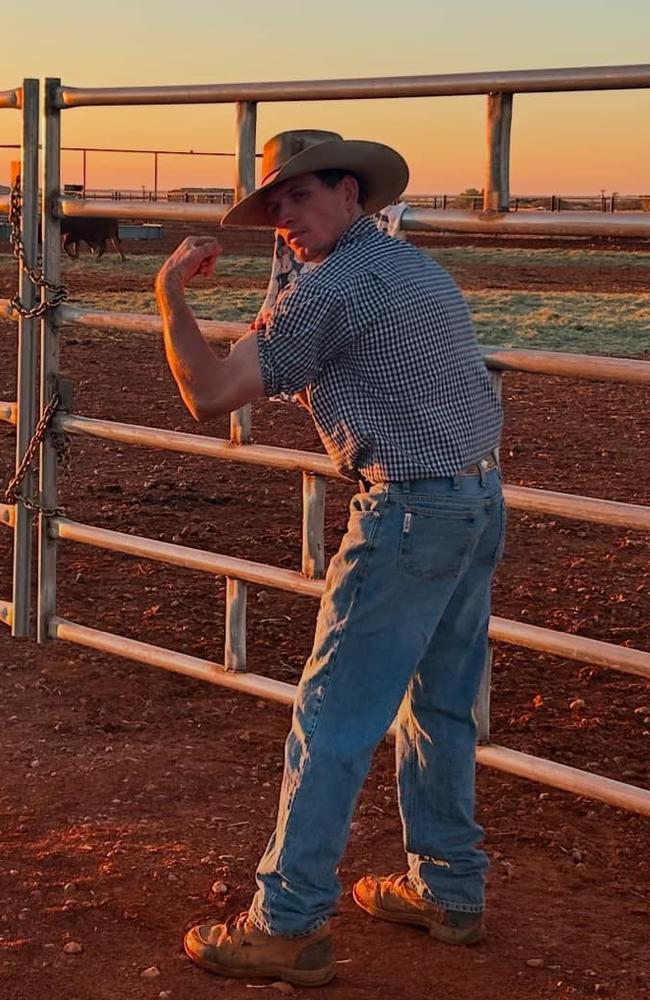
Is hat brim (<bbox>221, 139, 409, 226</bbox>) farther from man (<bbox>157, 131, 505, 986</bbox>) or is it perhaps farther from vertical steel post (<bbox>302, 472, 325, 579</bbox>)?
vertical steel post (<bbox>302, 472, 325, 579</bbox>)

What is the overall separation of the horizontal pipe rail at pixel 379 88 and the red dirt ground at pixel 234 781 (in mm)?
1935

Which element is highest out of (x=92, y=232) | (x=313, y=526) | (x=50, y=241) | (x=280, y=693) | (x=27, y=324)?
(x=92, y=232)

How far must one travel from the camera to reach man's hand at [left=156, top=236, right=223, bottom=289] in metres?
3.19

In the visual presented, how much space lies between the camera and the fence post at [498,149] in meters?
3.91

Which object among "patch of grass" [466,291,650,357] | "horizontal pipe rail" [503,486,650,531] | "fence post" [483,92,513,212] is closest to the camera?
"horizontal pipe rail" [503,486,650,531]

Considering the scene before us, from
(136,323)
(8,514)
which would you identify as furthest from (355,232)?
(8,514)

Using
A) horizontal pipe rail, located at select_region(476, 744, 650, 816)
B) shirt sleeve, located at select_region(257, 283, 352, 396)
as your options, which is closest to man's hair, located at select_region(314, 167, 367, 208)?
shirt sleeve, located at select_region(257, 283, 352, 396)

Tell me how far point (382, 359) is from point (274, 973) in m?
1.32

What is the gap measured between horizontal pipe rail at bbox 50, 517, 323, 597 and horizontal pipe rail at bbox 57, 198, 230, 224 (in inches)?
40.6

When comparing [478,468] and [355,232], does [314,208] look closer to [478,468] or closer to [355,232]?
[355,232]

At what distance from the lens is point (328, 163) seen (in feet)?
10.0

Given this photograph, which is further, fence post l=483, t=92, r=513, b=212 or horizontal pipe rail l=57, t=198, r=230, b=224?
horizontal pipe rail l=57, t=198, r=230, b=224

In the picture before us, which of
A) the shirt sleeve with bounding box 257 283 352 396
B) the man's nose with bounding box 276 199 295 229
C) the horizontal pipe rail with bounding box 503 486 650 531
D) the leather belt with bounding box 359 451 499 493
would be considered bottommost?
the horizontal pipe rail with bounding box 503 486 650 531

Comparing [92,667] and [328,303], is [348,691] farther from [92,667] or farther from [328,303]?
[92,667]
